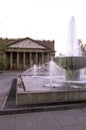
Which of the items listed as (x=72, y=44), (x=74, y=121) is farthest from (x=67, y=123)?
(x=72, y=44)

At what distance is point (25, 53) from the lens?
75062 millimetres

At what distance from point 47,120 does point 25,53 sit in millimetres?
70300

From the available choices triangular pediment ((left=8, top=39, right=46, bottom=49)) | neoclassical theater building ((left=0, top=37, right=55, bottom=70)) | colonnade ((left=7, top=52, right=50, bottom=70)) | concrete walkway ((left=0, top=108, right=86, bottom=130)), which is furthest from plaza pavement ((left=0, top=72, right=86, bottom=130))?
triangular pediment ((left=8, top=39, right=46, bottom=49))

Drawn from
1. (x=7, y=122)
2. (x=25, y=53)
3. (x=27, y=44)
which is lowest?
(x=7, y=122)

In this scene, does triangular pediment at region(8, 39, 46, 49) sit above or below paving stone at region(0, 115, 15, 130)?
above

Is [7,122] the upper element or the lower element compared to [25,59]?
lower

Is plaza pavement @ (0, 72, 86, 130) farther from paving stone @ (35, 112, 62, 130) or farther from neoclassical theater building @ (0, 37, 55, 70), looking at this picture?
neoclassical theater building @ (0, 37, 55, 70)

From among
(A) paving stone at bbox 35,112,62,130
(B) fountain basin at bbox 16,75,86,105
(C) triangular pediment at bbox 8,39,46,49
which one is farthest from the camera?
(C) triangular pediment at bbox 8,39,46,49

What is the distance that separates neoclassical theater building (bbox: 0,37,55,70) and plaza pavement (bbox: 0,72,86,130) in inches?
2622

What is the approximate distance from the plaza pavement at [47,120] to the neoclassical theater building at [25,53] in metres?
66.6

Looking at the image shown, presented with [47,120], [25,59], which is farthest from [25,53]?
[47,120]

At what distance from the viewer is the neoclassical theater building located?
72.7 meters

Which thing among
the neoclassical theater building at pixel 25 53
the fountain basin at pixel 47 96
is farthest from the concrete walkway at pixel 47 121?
the neoclassical theater building at pixel 25 53

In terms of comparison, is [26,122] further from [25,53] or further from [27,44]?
[25,53]
